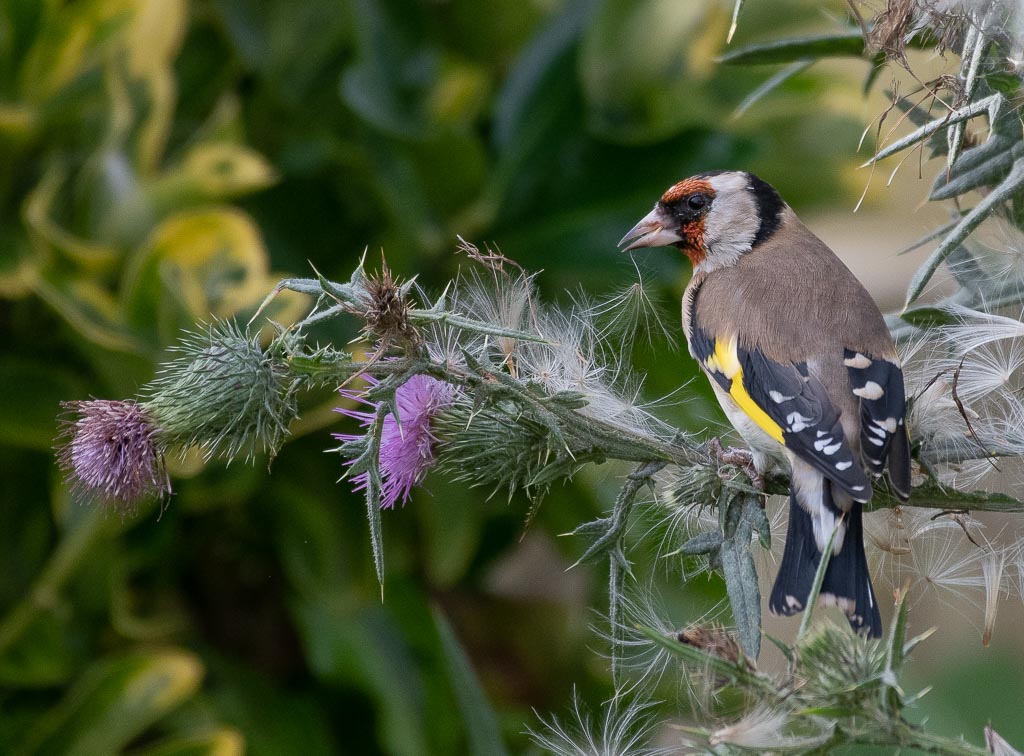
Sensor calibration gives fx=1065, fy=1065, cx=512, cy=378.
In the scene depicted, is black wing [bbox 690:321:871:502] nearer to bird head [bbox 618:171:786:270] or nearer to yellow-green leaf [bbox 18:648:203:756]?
bird head [bbox 618:171:786:270]

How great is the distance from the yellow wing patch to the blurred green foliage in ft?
1.31

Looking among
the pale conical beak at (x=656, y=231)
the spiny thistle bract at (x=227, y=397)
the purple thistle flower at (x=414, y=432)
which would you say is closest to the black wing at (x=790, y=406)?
the pale conical beak at (x=656, y=231)

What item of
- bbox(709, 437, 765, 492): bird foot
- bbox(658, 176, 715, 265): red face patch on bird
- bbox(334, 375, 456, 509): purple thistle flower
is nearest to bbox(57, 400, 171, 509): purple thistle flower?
bbox(334, 375, 456, 509): purple thistle flower

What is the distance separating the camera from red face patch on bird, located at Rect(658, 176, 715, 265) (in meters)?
1.12

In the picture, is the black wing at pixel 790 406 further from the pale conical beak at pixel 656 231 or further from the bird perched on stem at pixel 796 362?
the pale conical beak at pixel 656 231

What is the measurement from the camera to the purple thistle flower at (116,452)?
2.09 ft

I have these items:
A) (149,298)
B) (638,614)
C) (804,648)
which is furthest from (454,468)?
(149,298)

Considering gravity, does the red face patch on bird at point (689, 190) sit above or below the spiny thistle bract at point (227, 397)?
below

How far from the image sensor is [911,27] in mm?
660

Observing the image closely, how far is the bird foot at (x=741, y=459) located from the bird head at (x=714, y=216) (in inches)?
11.4

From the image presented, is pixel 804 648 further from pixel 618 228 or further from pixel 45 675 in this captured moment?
pixel 45 675

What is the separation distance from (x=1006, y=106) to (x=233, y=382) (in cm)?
51

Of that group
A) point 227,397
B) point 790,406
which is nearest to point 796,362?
point 790,406

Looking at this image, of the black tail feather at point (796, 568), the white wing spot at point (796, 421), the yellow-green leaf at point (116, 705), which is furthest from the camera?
the yellow-green leaf at point (116, 705)
